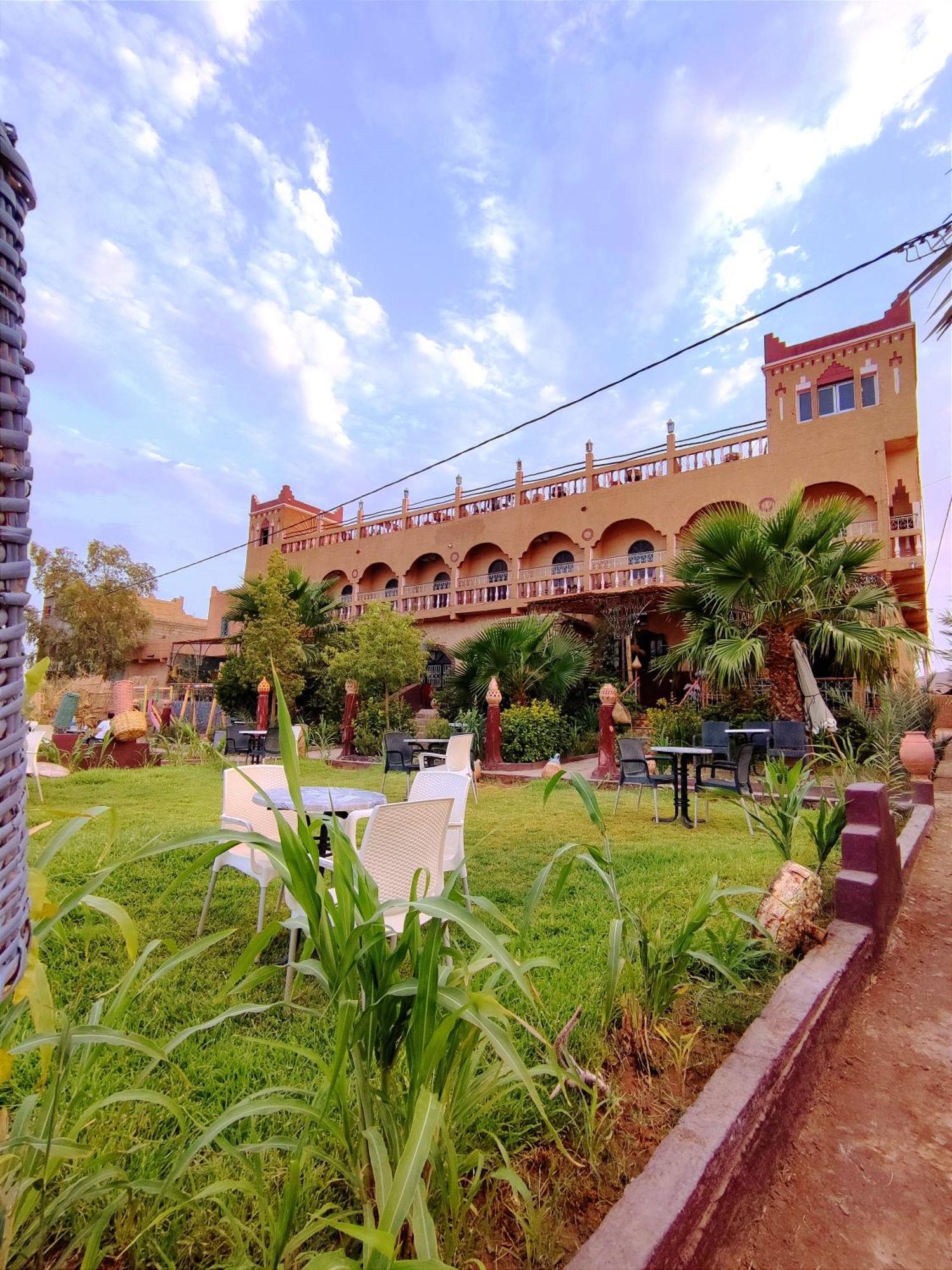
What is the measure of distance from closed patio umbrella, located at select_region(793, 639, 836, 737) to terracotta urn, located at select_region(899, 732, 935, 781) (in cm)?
262

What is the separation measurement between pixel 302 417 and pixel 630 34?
35.0 ft

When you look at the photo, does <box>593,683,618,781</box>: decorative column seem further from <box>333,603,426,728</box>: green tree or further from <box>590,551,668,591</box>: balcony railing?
<box>590,551,668,591</box>: balcony railing

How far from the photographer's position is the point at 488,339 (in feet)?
51.5

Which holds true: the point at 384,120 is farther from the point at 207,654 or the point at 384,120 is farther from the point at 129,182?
the point at 207,654

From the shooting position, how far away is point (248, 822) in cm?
298

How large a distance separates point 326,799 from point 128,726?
7.49 m

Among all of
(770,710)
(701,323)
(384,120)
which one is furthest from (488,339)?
(770,710)

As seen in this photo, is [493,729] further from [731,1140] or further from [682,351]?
[731,1140]

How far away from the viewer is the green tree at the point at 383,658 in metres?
12.5

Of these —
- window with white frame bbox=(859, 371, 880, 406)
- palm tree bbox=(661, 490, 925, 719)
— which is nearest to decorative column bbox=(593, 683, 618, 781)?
palm tree bbox=(661, 490, 925, 719)

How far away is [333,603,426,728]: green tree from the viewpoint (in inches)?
491

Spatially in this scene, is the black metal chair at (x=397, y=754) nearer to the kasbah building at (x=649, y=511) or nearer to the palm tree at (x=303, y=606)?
the kasbah building at (x=649, y=511)

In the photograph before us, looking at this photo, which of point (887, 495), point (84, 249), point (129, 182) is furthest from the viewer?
point (887, 495)

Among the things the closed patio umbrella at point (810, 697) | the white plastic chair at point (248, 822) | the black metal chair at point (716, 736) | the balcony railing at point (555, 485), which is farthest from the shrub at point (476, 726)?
the balcony railing at point (555, 485)
